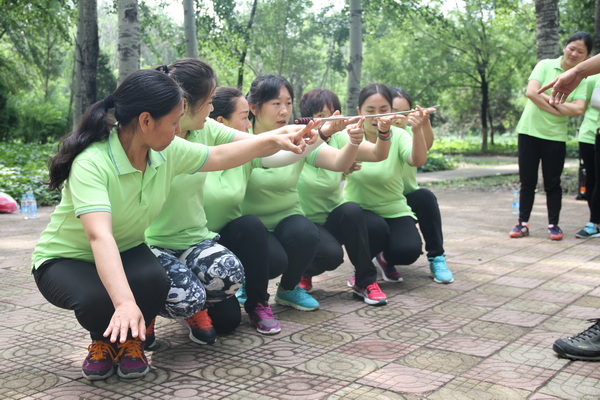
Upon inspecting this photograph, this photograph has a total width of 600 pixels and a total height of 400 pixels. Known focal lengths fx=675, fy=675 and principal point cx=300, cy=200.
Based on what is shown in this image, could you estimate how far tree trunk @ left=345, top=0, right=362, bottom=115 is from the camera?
1167 centimetres

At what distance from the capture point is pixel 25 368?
9.45 feet

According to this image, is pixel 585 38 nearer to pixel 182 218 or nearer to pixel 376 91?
pixel 376 91

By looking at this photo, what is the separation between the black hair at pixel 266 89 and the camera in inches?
149

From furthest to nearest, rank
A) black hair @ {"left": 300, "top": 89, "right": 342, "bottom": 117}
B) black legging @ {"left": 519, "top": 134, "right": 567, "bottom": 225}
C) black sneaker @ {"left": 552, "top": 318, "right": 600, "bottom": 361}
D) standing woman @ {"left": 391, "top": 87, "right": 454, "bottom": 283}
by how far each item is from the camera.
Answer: black legging @ {"left": 519, "top": 134, "right": 567, "bottom": 225} → standing woman @ {"left": 391, "top": 87, "right": 454, "bottom": 283} → black hair @ {"left": 300, "top": 89, "right": 342, "bottom": 117} → black sneaker @ {"left": 552, "top": 318, "right": 600, "bottom": 361}

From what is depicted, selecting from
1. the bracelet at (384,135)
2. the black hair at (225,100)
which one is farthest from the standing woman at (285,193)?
the bracelet at (384,135)

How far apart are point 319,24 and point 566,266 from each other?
2637 centimetres

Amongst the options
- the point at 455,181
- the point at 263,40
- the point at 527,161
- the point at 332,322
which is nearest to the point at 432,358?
the point at 332,322

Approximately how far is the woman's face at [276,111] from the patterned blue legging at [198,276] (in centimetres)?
87

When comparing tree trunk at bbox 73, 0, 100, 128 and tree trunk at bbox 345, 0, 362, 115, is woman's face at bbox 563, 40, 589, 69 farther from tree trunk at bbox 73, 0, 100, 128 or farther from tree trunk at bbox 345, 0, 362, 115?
→ tree trunk at bbox 73, 0, 100, 128

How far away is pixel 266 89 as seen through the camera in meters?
3.78

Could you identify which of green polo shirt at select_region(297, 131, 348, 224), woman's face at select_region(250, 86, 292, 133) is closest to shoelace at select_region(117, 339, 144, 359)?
woman's face at select_region(250, 86, 292, 133)

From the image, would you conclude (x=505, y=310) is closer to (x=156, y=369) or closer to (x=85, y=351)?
(x=156, y=369)

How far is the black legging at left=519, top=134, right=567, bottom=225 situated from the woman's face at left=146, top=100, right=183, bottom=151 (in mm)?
4261

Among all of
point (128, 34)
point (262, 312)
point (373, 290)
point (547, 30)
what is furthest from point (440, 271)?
point (547, 30)
